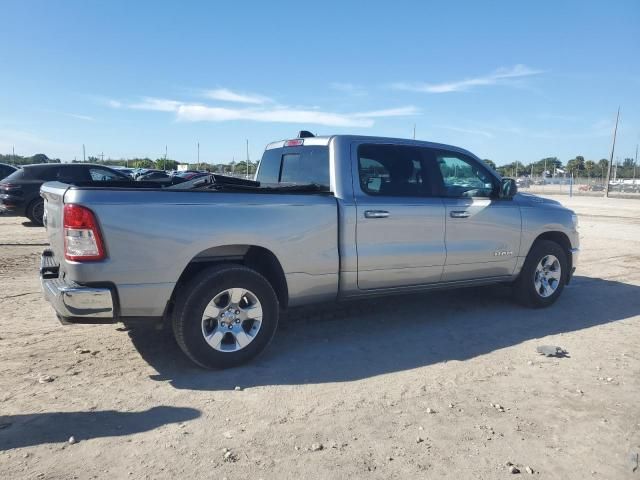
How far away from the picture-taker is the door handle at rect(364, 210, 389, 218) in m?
4.63

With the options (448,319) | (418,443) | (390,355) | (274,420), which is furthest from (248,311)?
(448,319)

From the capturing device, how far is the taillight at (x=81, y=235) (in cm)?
344

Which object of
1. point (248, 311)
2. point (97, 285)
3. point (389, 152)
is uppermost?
point (389, 152)

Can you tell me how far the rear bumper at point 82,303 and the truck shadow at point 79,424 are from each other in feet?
2.15

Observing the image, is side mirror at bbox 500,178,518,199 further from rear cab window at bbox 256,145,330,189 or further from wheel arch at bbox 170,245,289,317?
wheel arch at bbox 170,245,289,317

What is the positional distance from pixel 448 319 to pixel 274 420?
290 centimetres

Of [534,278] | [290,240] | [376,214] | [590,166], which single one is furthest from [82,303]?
[590,166]

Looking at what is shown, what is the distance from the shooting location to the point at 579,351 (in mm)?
4664

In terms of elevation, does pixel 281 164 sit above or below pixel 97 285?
above

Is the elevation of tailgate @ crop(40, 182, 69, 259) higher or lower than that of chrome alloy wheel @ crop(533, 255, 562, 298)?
higher

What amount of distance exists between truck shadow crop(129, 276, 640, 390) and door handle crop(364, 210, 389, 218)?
1208mm

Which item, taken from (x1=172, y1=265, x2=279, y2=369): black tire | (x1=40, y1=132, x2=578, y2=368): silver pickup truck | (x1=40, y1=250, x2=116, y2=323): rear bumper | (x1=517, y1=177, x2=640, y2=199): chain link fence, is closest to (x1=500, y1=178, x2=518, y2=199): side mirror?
(x1=40, y1=132, x2=578, y2=368): silver pickup truck

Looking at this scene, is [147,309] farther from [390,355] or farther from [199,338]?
[390,355]

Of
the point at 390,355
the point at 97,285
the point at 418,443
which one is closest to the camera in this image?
the point at 418,443
